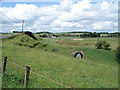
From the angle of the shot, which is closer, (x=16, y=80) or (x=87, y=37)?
(x=16, y=80)

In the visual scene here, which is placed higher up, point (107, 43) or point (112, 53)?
point (107, 43)

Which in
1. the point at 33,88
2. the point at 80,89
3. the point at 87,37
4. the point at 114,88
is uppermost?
the point at 87,37

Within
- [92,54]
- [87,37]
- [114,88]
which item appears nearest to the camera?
[114,88]

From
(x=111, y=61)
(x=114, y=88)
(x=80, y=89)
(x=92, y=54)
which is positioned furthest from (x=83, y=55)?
(x=80, y=89)

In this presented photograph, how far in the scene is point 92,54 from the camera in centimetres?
3484

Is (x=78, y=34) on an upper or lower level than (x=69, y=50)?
upper

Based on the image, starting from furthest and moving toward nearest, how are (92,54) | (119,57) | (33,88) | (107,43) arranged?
(107,43) < (92,54) < (119,57) < (33,88)

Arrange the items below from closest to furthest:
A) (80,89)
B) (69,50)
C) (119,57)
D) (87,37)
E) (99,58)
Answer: (80,89), (119,57), (99,58), (69,50), (87,37)

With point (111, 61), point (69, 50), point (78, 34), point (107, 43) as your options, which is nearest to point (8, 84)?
point (111, 61)

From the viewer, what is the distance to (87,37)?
64.8 m

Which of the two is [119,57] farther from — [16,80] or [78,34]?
[78,34]

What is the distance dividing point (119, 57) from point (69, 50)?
490 inches

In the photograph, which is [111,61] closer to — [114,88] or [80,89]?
[114,88]

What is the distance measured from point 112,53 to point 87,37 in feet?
99.6
